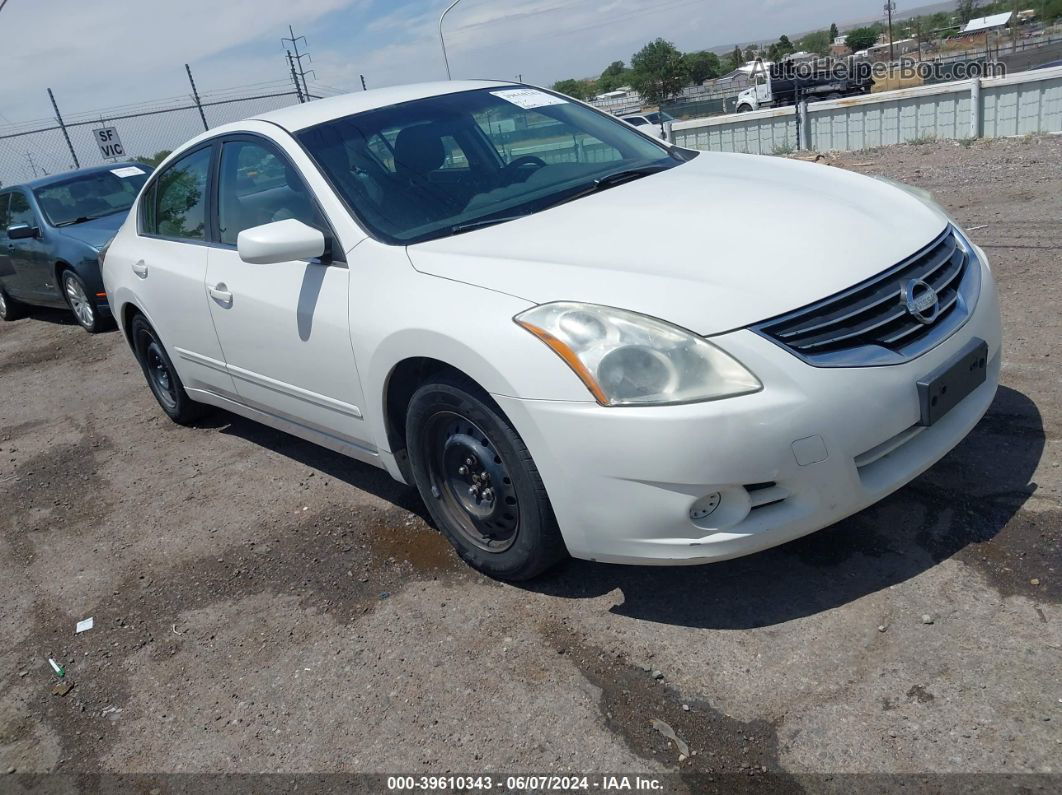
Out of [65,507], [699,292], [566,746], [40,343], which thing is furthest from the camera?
[40,343]

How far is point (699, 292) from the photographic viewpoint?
2.49 m

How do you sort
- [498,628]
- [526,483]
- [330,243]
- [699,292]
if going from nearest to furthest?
[699,292] < [526,483] < [498,628] < [330,243]

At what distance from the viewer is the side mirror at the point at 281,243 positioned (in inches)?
123

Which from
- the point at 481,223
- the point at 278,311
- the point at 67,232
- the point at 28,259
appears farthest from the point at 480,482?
the point at 28,259

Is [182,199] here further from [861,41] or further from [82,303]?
[861,41]

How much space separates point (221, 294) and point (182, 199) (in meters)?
0.90

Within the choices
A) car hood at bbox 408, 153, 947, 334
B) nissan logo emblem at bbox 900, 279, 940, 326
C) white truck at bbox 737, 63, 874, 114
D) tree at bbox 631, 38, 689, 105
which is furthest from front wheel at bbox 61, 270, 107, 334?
tree at bbox 631, 38, 689, 105

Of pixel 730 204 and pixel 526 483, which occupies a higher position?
pixel 730 204

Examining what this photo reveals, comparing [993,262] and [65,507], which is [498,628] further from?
[993,262]

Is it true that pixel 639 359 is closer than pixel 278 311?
Yes

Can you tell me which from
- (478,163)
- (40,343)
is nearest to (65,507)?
(478,163)

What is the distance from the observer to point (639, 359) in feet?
8.00

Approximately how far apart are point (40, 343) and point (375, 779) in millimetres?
8138

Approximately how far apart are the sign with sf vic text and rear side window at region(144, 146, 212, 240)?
52.9ft
